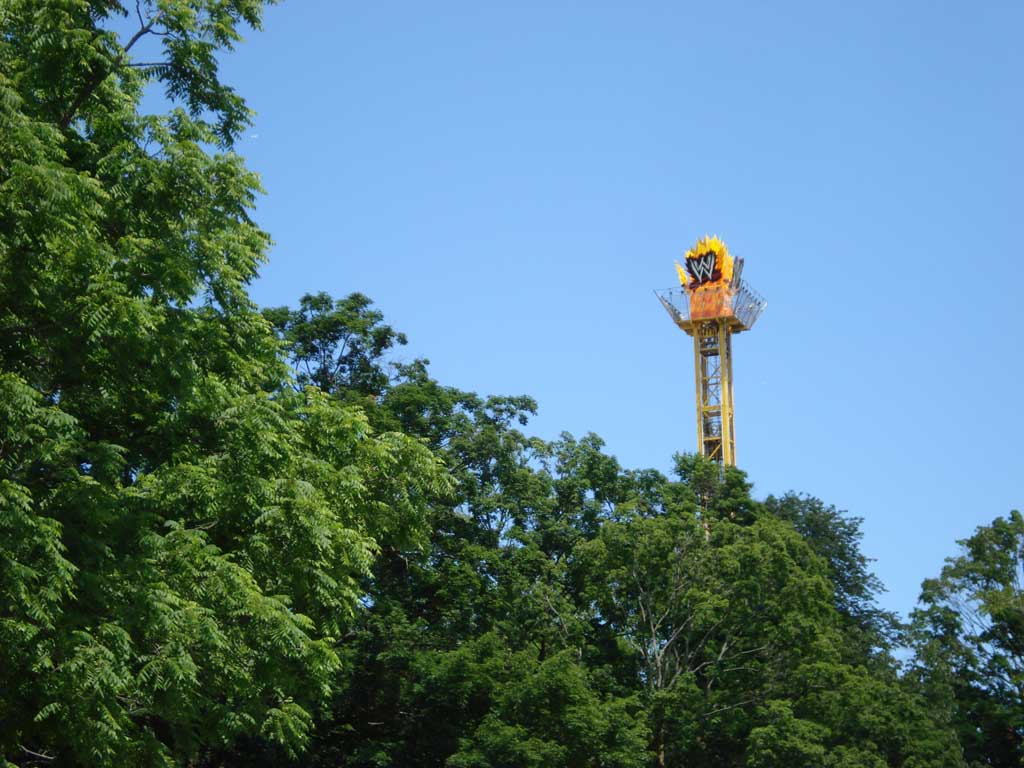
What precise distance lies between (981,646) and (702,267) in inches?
950

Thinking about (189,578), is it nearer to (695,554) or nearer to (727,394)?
(695,554)

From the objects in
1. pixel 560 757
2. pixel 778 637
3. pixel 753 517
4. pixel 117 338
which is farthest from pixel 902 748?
pixel 117 338

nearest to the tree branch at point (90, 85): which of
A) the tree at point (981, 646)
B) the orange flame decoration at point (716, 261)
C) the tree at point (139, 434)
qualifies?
the tree at point (139, 434)

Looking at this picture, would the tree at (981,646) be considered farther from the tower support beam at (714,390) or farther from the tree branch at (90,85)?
the tree branch at (90,85)

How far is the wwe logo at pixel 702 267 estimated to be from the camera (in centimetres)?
5919

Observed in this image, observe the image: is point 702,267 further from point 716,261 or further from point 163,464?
point 163,464

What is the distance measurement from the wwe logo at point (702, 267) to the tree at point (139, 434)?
4553 cm

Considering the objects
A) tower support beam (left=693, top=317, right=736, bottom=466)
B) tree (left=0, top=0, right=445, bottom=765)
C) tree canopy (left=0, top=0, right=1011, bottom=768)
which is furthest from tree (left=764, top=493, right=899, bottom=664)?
tree (left=0, top=0, right=445, bottom=765)

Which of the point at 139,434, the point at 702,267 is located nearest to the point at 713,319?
the point at 702,267

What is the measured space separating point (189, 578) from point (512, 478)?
20.4m

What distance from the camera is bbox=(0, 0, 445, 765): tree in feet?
37.2

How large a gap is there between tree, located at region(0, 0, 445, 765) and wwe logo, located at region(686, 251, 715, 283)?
149ft

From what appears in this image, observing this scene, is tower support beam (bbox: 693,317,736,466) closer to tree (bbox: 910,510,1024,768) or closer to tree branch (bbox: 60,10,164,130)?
tree (bbox: 910,510,1024,768)

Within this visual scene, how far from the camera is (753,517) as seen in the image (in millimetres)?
35750
